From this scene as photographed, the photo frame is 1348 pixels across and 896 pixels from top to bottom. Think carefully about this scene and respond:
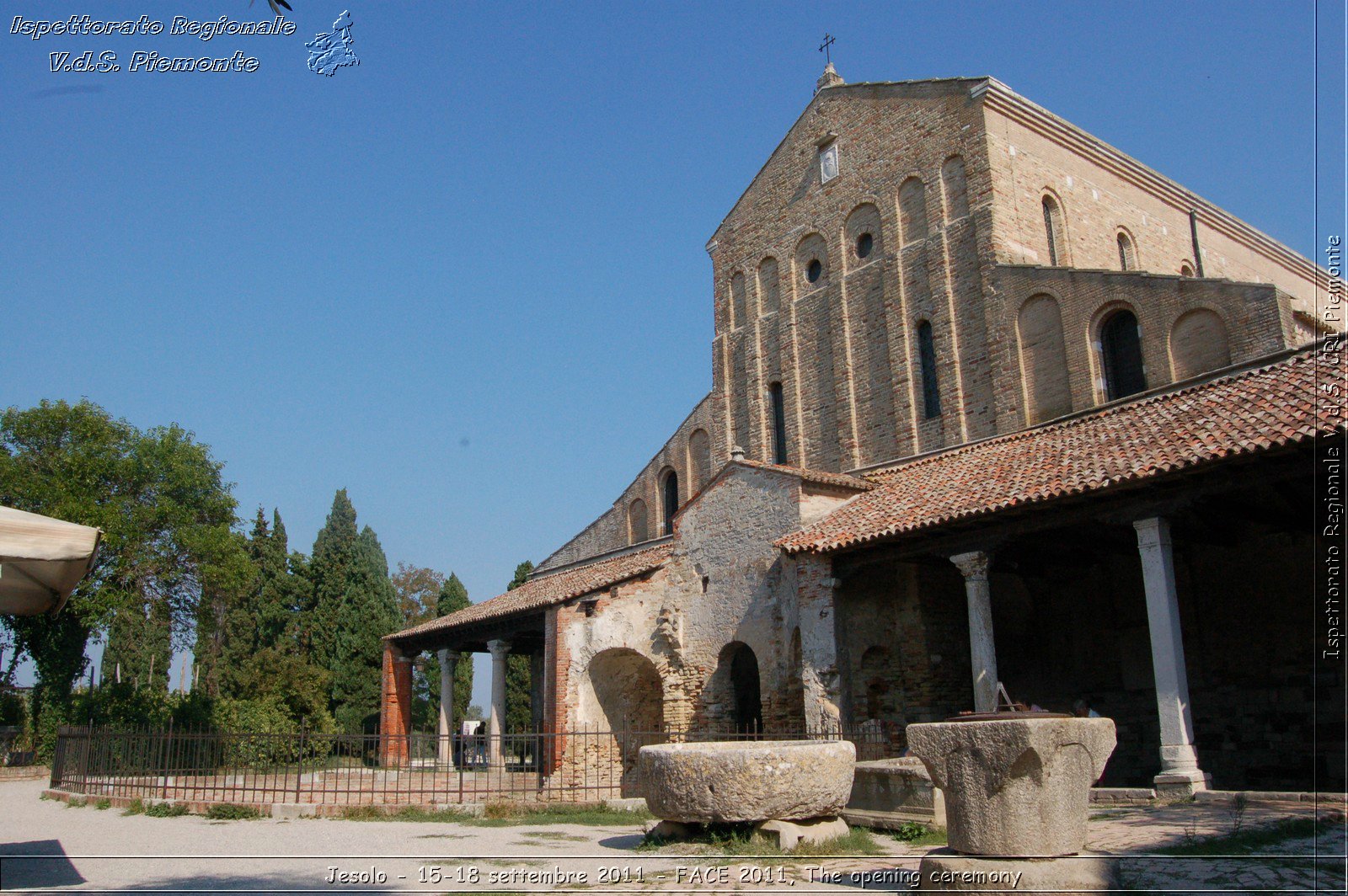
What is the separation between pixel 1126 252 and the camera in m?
21.1

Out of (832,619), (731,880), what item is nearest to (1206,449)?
(832,619)

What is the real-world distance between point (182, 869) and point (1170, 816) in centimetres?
853

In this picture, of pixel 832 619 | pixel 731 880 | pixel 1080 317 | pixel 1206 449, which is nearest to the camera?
pixel 731 880

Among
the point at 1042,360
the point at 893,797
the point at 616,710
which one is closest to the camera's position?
the point at 893,797

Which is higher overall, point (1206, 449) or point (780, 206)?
point (780, 206)

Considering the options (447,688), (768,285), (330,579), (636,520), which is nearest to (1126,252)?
(768,285)

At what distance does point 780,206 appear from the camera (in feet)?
76.2

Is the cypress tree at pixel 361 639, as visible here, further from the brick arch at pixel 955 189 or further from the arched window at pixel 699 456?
the brick arch at pixel 955 189

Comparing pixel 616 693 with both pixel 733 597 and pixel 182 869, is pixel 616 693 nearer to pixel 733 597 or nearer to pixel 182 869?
pixel 733 597

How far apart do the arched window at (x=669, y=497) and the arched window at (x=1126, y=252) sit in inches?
454

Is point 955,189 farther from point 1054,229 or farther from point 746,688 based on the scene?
point 746,688

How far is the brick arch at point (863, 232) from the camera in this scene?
20828mm

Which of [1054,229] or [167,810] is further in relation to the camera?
[1054,229]

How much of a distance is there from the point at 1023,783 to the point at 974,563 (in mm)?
8079
